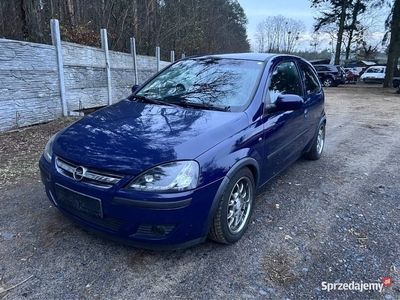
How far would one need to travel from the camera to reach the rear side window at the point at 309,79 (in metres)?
4.22

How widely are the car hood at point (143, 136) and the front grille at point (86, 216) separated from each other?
351mm

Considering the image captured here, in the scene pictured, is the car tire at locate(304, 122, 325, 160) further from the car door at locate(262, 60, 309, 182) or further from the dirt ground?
the dirt ground

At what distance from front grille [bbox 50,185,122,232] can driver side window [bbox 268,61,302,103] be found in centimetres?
197

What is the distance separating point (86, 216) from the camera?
7.30 feet

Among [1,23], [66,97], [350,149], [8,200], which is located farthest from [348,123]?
[1,23]

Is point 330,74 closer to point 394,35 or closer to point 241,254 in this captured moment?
point 394,35

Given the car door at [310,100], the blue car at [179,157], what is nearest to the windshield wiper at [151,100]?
the blue car at [179,157]

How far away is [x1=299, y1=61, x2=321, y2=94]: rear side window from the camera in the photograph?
4223 millimetres

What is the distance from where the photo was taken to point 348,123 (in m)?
8.30

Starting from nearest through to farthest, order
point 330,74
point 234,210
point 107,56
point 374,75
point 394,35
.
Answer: point 234,210, point 107,56, point 394,35, point 330,74, point 374,75

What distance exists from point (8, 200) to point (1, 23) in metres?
5.03

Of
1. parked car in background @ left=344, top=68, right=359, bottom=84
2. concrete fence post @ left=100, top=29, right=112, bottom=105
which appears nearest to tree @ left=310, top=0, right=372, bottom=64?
parked car in background @ left=344, top=68, right=359, bottom=84

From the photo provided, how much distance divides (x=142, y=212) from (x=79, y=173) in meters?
0.57

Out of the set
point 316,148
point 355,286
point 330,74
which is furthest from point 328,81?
point 355,286
